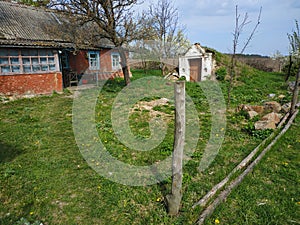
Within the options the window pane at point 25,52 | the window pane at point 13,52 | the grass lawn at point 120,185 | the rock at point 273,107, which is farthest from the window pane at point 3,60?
the rock at point 273,107

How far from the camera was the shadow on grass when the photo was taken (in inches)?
170

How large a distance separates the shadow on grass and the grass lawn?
0.02 metres

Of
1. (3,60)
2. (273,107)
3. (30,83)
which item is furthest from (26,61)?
(273,107)

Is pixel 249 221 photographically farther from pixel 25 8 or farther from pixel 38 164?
pixel 25 8

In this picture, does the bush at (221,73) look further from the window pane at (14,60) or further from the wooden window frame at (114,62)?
the window pane at (14,60)

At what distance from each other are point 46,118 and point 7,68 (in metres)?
4.87

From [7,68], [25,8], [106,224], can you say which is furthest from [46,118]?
[25,8]

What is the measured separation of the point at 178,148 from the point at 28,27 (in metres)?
13.3

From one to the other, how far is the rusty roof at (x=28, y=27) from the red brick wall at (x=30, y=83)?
1608mm

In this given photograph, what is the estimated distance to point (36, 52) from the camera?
1057cm

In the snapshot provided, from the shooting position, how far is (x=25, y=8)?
1344cm

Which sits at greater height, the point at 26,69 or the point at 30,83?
the point at 26,69

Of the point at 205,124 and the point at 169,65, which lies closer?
the point at 205,124

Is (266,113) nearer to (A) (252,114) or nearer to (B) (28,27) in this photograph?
(A) (252,114)
